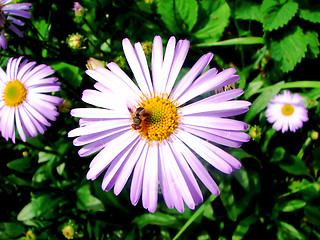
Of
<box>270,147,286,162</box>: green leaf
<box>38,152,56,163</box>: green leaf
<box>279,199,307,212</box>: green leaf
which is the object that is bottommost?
<box>279,199,307,212</box>: green leaf

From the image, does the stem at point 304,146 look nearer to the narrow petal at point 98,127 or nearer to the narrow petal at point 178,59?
the narrow petal at point 178,59

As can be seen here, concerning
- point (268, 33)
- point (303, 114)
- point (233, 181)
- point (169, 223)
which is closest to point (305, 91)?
point (303, 114)

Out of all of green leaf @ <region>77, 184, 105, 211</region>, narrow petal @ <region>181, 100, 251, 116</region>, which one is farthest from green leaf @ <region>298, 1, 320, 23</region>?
green leaf @ <region>77, 184, 105, 211</region>

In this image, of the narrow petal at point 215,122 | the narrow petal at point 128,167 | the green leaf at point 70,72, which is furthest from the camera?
the green leaf at point 70,72

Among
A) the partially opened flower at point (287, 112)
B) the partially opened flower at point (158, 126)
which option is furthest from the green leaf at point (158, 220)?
the partially opened flower at point (287, 112)

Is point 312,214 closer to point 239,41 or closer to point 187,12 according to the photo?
point 239,41

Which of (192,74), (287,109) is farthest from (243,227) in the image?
(192,74)

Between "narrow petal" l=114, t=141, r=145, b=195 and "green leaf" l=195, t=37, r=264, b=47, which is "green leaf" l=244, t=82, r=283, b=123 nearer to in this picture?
"green leaf" l=195, t=37, r=264, b=47
